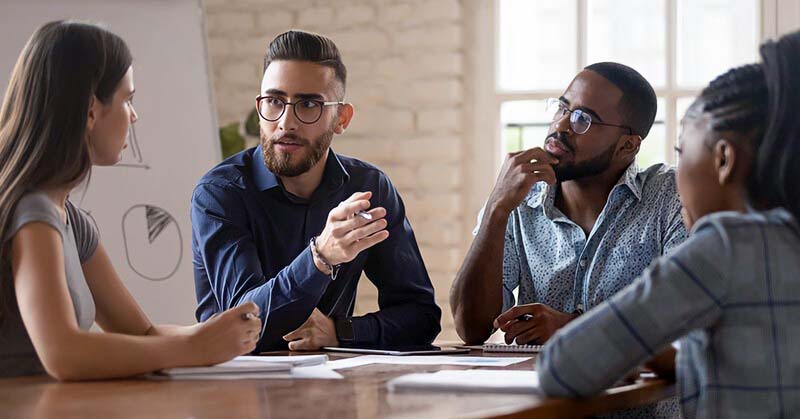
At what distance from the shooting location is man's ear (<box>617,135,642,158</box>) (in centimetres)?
251

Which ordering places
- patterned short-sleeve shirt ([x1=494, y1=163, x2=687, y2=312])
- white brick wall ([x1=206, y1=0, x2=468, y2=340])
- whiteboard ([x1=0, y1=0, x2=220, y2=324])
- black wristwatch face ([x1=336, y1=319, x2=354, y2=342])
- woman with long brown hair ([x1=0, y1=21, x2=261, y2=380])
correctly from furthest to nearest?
1. white brick wall ([x1=206, y1=0, x2=468, y2=340])
2. whiteboard ([x1=0, y1=0, x2=220, y2=324])
3. patterned short-sleeve shirt ([x1=494, y1=163, x2=687, y2=312])
4. black wristwatch face ([x1=336, y1=319, x2=354, y2=342])
5. woman with long brown hair ([x1=0, y1=21, x2=261, y2=380])

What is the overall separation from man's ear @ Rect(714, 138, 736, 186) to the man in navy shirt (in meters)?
1.01

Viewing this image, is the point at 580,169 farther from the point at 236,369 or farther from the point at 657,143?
the point at 657,143

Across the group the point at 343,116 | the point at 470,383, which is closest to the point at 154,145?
the point at 343,116

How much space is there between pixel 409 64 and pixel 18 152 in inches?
88.3

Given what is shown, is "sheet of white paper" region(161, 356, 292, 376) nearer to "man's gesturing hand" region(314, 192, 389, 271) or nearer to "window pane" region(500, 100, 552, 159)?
"man's gesturing hand" region(314, 192, 389, 271)

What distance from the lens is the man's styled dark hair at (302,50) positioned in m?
2.56

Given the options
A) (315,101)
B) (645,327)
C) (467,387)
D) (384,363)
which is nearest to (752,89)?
(645,327)

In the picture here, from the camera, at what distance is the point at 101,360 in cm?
152

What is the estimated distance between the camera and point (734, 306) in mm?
1242

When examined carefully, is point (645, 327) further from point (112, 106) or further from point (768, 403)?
point (112, 106)

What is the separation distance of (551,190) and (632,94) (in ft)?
0.99

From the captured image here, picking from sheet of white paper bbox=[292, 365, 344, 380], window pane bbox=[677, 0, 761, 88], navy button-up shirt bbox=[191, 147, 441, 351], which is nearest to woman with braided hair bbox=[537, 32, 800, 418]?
sheet of white paper bbox=[292, 365, 344, 380]

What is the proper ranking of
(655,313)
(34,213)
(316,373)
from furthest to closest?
(316,373) → (34,213) → (655,313)
